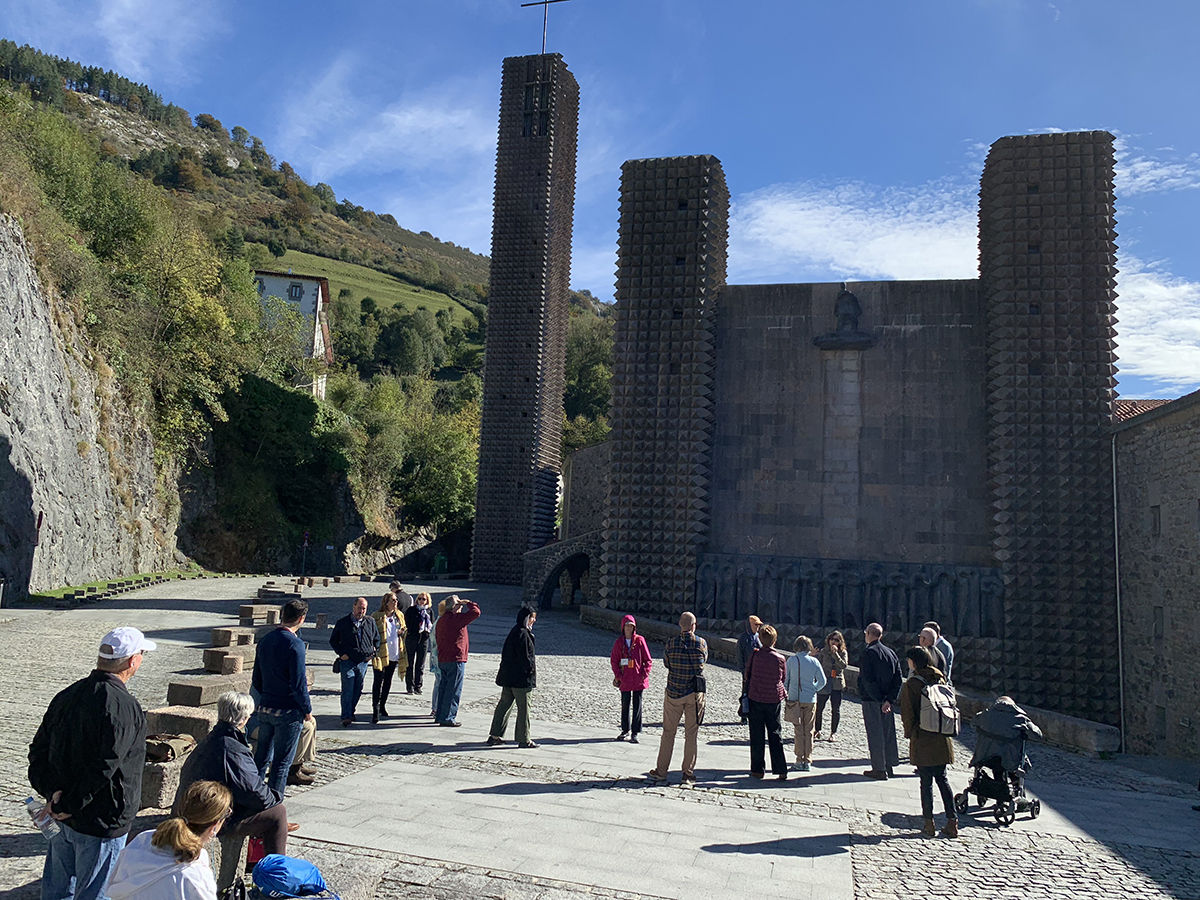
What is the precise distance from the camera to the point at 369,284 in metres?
89.4

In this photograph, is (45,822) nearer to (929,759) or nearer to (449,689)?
(449,689)

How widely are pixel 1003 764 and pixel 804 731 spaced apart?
78.5 inches

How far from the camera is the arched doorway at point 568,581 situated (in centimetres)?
2742

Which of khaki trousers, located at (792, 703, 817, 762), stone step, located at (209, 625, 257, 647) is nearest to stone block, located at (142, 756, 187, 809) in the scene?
khaki trousers, located at (792, 703, 817, 762)

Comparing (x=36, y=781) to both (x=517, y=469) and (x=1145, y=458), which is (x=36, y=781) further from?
(x=517, y=469)

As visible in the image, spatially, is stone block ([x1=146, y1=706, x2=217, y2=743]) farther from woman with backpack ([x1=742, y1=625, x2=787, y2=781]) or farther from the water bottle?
woman with backpack ([x1=742, y1=625, x2=787, y2=781])

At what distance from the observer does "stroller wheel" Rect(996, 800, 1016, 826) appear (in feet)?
24.6

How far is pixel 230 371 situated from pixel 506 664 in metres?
28.3

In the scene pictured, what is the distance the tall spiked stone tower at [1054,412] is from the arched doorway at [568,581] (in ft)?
42.9

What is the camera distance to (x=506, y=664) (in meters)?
8.93

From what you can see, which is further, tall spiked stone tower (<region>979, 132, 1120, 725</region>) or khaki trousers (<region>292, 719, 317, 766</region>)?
tall spiked stone tower (<region>979, 132, 1120, 725</region>)

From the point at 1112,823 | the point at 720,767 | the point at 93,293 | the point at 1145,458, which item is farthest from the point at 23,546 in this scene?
the point at 1145,458

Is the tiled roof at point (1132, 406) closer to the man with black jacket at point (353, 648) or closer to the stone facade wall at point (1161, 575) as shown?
the stone facade wall at point (1161, 575)

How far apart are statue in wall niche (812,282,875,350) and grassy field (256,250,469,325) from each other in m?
67.5
